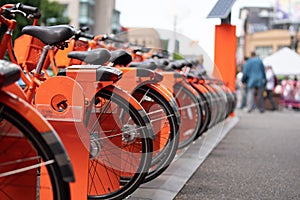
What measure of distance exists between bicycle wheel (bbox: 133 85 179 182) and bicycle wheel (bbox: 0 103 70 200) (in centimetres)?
121

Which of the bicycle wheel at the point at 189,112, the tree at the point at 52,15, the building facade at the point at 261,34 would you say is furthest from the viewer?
the building facade at the point at 261,34

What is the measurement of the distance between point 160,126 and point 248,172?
152cm

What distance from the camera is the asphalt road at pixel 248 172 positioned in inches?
168

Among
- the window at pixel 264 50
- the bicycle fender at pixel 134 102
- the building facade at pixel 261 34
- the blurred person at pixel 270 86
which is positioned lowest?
the blurred person at pixel 270 86

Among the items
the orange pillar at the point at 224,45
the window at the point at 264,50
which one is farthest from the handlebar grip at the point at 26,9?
the window at the point at 264,50

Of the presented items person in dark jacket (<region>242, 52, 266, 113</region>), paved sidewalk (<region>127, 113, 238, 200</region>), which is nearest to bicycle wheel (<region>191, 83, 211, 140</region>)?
paved sidewalk (<region>127, 113, 238, 200</region>)

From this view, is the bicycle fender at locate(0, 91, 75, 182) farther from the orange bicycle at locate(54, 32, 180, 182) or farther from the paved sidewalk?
the paved sidewalk

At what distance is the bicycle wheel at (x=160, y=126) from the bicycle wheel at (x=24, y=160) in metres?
1.21

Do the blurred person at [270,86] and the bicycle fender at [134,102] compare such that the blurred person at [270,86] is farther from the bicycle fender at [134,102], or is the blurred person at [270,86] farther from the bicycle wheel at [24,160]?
the bicycle wheel at [24,160]

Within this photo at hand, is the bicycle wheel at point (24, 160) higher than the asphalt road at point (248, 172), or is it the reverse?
the bicycle wheel at point (24, 160)

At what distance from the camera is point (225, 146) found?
24.0ft

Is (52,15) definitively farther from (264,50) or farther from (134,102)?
(264,50)

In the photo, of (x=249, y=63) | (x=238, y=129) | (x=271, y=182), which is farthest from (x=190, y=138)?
(x=249, y=63)

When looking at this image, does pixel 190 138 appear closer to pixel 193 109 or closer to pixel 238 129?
pixel 193 109
